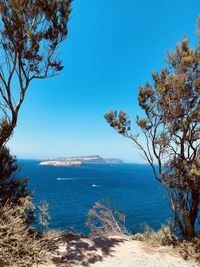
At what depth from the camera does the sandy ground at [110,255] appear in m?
4.83

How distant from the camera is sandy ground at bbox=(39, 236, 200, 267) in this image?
4.83 m

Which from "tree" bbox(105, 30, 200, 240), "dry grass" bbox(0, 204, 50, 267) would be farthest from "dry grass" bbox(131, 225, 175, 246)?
"dry grass" bbox(0, 204, 50, 267)

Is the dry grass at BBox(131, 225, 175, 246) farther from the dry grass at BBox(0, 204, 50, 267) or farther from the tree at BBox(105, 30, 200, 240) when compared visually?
the dry grass at BBox(0, 204, 50, 267)

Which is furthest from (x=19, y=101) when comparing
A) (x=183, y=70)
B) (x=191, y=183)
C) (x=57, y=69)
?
(x=191, y=183)

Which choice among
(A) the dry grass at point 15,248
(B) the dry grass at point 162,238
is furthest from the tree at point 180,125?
(A) the dry grass at point 15,248

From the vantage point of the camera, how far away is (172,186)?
6836 millimetres

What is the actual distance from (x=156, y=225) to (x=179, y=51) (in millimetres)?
23073

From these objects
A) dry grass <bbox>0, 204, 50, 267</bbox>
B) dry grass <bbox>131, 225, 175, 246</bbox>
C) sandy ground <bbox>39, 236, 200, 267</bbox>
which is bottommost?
dry grass <bbox>131, 225, 175, 246</bbox>

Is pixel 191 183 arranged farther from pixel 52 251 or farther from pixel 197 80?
pixel 52 251

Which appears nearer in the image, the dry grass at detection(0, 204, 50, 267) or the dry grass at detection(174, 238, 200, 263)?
the dry grass at detection(0, 204, 50, 267)

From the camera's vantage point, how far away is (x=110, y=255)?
17.7 ft

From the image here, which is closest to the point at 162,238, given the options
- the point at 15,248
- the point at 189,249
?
the point at 189,249

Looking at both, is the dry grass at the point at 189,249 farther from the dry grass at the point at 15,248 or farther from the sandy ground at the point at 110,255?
the dry grass at the point at 15,248

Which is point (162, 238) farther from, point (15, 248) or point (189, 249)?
point (15, 248)
